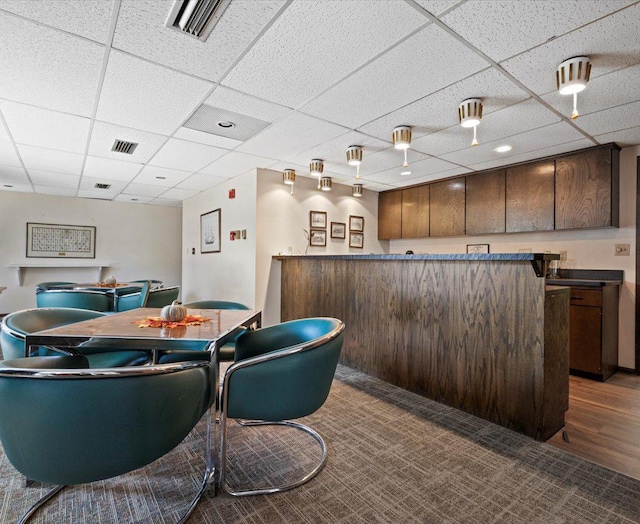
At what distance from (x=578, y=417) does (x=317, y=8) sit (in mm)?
3209

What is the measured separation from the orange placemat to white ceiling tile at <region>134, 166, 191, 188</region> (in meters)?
3.29

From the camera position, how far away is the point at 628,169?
3701 mm

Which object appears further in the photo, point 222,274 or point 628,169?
point 222,274

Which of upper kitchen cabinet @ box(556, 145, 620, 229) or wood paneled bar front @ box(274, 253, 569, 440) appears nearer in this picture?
wood paneled bar front @ box(274, 253, 569, 440)

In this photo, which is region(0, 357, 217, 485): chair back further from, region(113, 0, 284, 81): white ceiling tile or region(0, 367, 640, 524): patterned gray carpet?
region(113, 0, 284, 81): white ceiling tile

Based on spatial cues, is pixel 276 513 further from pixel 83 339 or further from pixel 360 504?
pixel 83 339

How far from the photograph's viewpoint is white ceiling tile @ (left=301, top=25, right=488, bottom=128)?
2027 millimetres

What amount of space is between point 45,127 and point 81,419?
11.0 ft

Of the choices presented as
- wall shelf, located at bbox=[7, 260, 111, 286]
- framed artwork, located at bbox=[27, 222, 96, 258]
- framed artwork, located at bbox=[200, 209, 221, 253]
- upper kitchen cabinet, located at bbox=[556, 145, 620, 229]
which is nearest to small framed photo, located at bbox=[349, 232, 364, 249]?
framed artwork, located at bbox=[200, 209, 221, 253]

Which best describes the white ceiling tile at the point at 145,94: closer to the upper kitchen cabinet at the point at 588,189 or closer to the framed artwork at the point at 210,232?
the framed artwork at the point at 210,232

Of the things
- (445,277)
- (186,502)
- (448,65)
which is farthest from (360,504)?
(448,65)

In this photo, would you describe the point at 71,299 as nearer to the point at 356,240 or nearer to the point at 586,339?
the point at 356,240

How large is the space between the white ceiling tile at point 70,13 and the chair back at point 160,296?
2360 millimetres

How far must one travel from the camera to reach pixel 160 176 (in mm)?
5219
